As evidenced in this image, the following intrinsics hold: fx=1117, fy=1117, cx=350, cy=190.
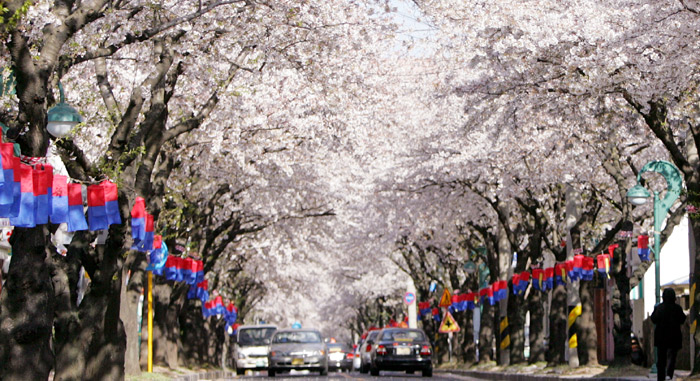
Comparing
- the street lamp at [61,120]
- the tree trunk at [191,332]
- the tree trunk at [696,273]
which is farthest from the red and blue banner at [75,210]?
the tree trunk at [191,332]

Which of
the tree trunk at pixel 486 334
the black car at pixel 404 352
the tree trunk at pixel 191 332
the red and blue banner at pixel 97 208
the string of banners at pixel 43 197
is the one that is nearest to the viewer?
the string of banners at pixel 43 197

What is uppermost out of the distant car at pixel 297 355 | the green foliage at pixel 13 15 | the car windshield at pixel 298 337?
the green foliage at pixel 13 15

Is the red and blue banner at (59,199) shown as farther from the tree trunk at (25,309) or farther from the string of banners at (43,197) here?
the tree trunk at (25,309)

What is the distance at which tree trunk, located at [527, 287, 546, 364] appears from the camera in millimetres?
34906

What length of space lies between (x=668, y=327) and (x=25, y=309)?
1120 centimetres

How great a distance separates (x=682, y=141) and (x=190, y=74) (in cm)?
1130

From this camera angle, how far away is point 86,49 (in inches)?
701

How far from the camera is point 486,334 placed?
45.6 meters

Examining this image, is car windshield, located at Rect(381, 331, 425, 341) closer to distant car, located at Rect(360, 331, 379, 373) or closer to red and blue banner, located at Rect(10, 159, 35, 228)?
distant car, located at Rect(360, 331, 379, 373)

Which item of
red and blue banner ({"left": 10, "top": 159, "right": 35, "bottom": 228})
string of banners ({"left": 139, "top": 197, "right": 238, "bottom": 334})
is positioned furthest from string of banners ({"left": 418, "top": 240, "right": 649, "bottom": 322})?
red and blue banner ({"left": 10, "top": 159, "right": 35, "bottom": 228})

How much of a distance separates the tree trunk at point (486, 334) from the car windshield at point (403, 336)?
8.24m

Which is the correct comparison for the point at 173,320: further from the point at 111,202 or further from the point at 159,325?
the point at 111,202

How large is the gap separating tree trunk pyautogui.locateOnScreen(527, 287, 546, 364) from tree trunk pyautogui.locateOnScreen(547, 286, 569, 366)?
1.73 m

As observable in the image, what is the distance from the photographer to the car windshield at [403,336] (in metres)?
35.8
